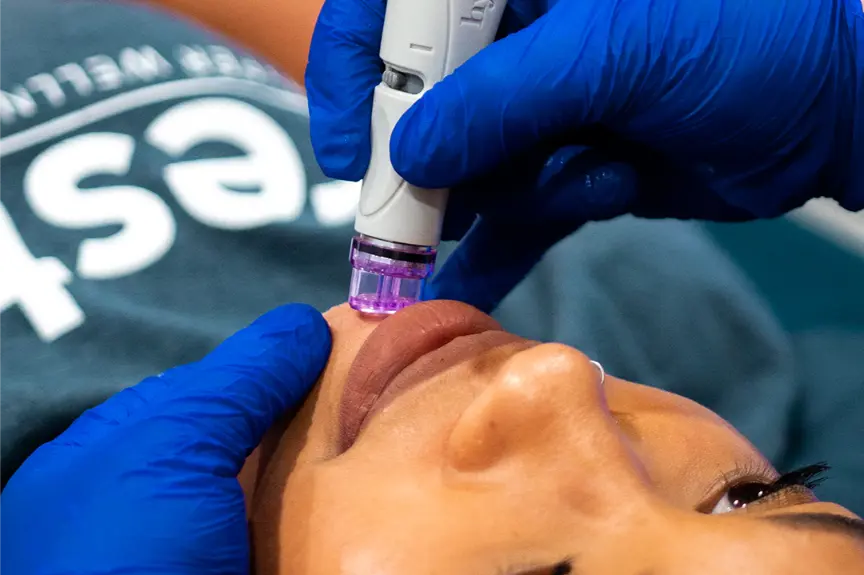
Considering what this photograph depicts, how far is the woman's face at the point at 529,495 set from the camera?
518 millimetres

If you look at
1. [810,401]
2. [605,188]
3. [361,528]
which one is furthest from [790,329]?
[361,528]

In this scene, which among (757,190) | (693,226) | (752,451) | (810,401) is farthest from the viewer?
(693,226)

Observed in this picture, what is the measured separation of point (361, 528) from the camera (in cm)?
54

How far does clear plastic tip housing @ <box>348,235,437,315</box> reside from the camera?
0.71 metres

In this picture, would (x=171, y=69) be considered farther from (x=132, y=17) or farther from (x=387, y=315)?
(x=387, y=315)

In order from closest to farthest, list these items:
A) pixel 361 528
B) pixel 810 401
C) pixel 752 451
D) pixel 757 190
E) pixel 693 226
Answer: pixel 361 528 → pixel 752 451 → pixel 757 190 → pixel 810 401 → pixel 693 226

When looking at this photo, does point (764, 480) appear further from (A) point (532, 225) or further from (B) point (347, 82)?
(B) point (347, 82)

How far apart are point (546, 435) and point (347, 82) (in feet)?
1.34

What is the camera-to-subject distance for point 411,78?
70cm

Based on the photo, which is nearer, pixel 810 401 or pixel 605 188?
pixel 605 188

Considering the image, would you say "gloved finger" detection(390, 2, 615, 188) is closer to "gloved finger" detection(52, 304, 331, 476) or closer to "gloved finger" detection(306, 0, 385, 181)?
"gloved finger" detection(306, 0, 385, 181)

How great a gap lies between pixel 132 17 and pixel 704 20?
0.96m

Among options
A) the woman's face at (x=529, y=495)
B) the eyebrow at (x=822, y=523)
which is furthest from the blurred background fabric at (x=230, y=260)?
the eyebrow at (x=822, y=523)

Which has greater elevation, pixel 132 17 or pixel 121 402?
pixel 132 17
